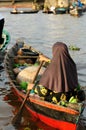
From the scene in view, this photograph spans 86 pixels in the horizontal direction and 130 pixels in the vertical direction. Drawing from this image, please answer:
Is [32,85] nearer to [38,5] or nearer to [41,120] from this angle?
[41,120]

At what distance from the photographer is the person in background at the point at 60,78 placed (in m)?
9.29

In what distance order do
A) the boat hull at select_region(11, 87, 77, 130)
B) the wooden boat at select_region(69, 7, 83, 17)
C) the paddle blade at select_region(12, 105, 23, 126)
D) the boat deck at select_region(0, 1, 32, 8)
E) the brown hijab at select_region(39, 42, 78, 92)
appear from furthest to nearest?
the boat deck at select_region(0, 1, 32, 8), the wooden boat at select_region(69, 7, 83, 17), the paddle blade at select_region(12, 105, 23, 126), the brown hijab at select_region(39, 42, 78, 92), the boat hull at select_region(11, 87, 77, 130)

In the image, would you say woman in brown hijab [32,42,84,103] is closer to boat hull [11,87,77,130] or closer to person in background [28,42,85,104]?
person in background [28,42,85,104]

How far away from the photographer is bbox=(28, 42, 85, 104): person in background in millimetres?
9289

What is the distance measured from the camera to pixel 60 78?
937 cm

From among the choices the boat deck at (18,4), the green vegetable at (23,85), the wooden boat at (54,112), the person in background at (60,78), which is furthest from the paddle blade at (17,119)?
the boat deck at (18,4)

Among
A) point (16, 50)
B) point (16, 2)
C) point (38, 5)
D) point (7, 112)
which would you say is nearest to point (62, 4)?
point (38, 5)

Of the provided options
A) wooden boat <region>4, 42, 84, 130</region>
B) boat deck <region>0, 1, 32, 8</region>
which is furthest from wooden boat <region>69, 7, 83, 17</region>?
wooden boat <region>4, 42, 84, 130</region>

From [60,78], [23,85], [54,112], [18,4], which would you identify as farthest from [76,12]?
[54,112]

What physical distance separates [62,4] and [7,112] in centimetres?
6037

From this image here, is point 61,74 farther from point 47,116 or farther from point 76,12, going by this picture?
point 76,12

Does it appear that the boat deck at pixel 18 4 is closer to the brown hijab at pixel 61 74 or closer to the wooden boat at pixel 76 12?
the wooden boat at pixel 76 12

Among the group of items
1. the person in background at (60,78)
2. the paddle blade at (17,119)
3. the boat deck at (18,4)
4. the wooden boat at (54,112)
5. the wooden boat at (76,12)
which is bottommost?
the boat deck at (18,4)

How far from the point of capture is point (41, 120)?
10.1 meters
